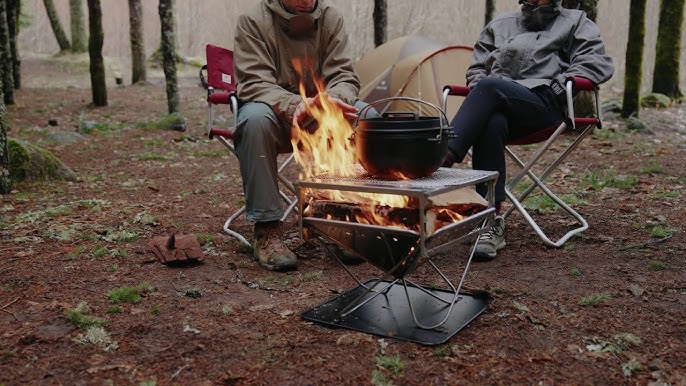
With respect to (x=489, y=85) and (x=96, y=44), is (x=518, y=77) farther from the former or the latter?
(x=96, y=44)

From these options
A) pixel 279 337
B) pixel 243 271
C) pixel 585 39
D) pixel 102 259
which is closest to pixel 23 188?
pixel 102 259

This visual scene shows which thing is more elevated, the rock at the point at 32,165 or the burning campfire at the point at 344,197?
the burning campfire at the point at 344,197

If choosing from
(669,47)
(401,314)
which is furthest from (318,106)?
(669,47)

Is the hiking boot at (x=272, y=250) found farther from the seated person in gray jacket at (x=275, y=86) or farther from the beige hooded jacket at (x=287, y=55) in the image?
the beige hooded jacket at (x=287, y=55)

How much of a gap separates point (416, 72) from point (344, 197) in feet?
16.0

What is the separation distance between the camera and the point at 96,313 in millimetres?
2135

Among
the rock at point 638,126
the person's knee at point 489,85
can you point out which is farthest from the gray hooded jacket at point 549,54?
the rock at point 638,126

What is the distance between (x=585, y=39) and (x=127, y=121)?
21.6 feet

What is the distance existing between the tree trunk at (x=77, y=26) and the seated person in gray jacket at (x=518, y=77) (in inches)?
547

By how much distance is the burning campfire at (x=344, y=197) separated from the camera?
196 centimetres

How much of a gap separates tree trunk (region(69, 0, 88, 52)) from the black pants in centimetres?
1435

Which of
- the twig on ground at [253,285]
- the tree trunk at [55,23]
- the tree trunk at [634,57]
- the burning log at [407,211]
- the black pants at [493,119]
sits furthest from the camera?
the tree trunk at [55,23]

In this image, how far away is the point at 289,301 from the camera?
230 cm

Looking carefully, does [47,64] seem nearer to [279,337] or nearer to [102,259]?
[102,259]
